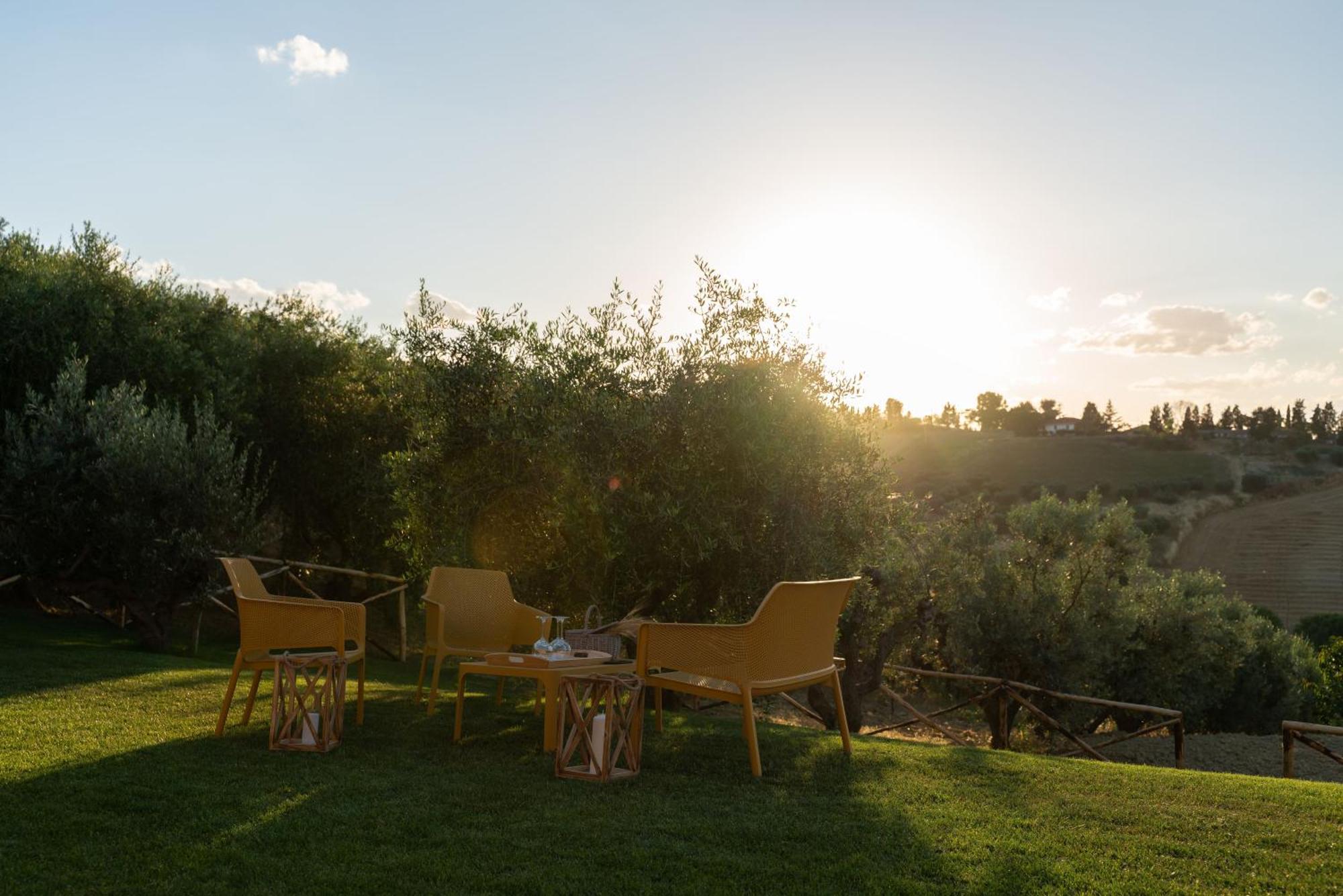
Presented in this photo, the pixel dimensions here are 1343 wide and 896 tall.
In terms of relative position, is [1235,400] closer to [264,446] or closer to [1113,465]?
[1113,465]

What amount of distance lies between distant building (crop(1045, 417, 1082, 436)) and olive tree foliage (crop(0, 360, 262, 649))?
64084 millimetres

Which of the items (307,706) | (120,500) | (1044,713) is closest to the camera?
(307,706)

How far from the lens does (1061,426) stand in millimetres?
73812

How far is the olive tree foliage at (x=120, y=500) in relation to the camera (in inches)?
464

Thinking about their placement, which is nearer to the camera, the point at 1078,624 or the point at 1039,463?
the point at 1078,624

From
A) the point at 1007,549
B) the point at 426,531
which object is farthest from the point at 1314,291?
the point at 426,531

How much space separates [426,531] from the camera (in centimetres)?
1031

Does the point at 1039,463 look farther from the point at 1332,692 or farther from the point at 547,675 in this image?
the point at 547,675

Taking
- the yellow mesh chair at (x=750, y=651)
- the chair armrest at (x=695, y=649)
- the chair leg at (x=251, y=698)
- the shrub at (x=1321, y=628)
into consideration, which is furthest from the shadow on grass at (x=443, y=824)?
the shrub at (x=1321, y=628)

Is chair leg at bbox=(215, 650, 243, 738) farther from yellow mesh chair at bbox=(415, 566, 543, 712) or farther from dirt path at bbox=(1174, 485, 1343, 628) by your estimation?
dirt path at bbox=(1174, 485, 1343, 628)

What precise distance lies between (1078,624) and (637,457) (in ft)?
28.2

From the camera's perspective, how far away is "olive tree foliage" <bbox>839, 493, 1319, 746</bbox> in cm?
1398

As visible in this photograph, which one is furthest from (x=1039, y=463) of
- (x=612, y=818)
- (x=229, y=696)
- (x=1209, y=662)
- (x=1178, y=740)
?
(x=612, y=818)

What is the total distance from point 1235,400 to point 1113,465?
22.8 metres
